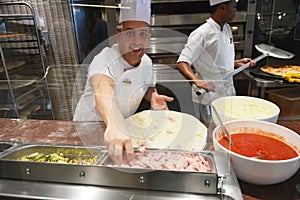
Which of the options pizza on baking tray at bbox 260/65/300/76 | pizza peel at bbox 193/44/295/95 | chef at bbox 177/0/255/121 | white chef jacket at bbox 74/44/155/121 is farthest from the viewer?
pizza on baking tray at bbox 260/65/300/76

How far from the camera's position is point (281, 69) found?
1817 millimetres

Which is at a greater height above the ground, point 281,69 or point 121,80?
point 121,80

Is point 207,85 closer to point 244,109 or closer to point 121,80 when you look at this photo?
point 244,109

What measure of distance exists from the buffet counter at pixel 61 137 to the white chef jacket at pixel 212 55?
1.04 ft

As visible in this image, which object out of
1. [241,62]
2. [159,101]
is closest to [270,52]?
[241,62]

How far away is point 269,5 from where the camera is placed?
5.49ft

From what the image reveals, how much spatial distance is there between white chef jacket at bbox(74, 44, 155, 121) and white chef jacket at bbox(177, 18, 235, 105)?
194 mm

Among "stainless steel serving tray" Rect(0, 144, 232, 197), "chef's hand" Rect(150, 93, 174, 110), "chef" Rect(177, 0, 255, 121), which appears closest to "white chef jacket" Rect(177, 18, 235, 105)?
"chef" Rect(177, 0, 255, 121)

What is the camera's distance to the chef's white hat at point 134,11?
65 cm

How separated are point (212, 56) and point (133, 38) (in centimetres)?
75

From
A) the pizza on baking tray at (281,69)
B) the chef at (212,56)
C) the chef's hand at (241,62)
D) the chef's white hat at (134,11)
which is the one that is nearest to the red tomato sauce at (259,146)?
the chef at (212,56)

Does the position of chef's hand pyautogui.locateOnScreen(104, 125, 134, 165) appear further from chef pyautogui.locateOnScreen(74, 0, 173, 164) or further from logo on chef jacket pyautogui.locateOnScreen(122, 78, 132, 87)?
logo on chef jacket pyautogui.locateOnScreen(122, 78, 132, 87)

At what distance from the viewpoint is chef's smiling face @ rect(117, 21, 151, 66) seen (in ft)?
2.12

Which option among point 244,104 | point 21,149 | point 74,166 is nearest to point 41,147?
point 21,149
